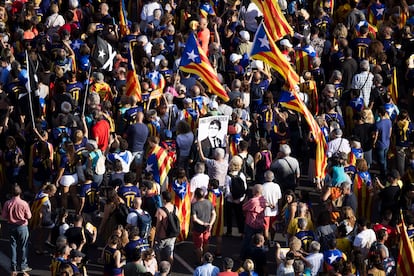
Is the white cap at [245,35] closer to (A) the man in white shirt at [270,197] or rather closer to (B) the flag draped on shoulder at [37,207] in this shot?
(A) the man in white shirt at [270,197]

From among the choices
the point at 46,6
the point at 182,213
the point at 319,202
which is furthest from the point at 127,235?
the point at 46,6

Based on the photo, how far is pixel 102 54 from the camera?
29672 millimetres

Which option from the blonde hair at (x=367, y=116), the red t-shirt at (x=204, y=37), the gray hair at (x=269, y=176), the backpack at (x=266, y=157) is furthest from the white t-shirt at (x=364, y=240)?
the red t-shirt at (x=204, y=37)

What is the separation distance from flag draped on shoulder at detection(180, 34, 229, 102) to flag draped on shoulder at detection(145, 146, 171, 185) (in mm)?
1824

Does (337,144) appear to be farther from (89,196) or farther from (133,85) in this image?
(89,196)

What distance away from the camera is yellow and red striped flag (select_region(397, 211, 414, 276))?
2192cm

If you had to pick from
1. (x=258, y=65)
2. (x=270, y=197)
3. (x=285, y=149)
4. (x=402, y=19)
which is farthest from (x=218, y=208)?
(x=402, y=19)

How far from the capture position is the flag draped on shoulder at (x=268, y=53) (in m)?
26.4

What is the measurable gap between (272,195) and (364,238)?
2.13 m

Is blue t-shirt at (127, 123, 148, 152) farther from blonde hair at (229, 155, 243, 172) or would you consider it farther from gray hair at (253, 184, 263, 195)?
gray hair at (253, 184, 263, 195)

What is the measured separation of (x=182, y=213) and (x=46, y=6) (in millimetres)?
9861

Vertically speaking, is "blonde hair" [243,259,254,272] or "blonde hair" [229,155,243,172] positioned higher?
"blonde hair" [229,155,243,172]

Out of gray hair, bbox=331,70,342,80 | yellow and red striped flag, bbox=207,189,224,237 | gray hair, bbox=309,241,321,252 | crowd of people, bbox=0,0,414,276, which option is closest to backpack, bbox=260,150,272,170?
crowd of people, bbox=0,0,414,276

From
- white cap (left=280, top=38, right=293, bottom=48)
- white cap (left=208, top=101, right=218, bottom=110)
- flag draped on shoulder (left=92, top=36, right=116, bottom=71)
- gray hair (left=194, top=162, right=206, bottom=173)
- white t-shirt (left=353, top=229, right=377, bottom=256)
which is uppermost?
white cap (left=280, top=38, right=293, bottom=48)
